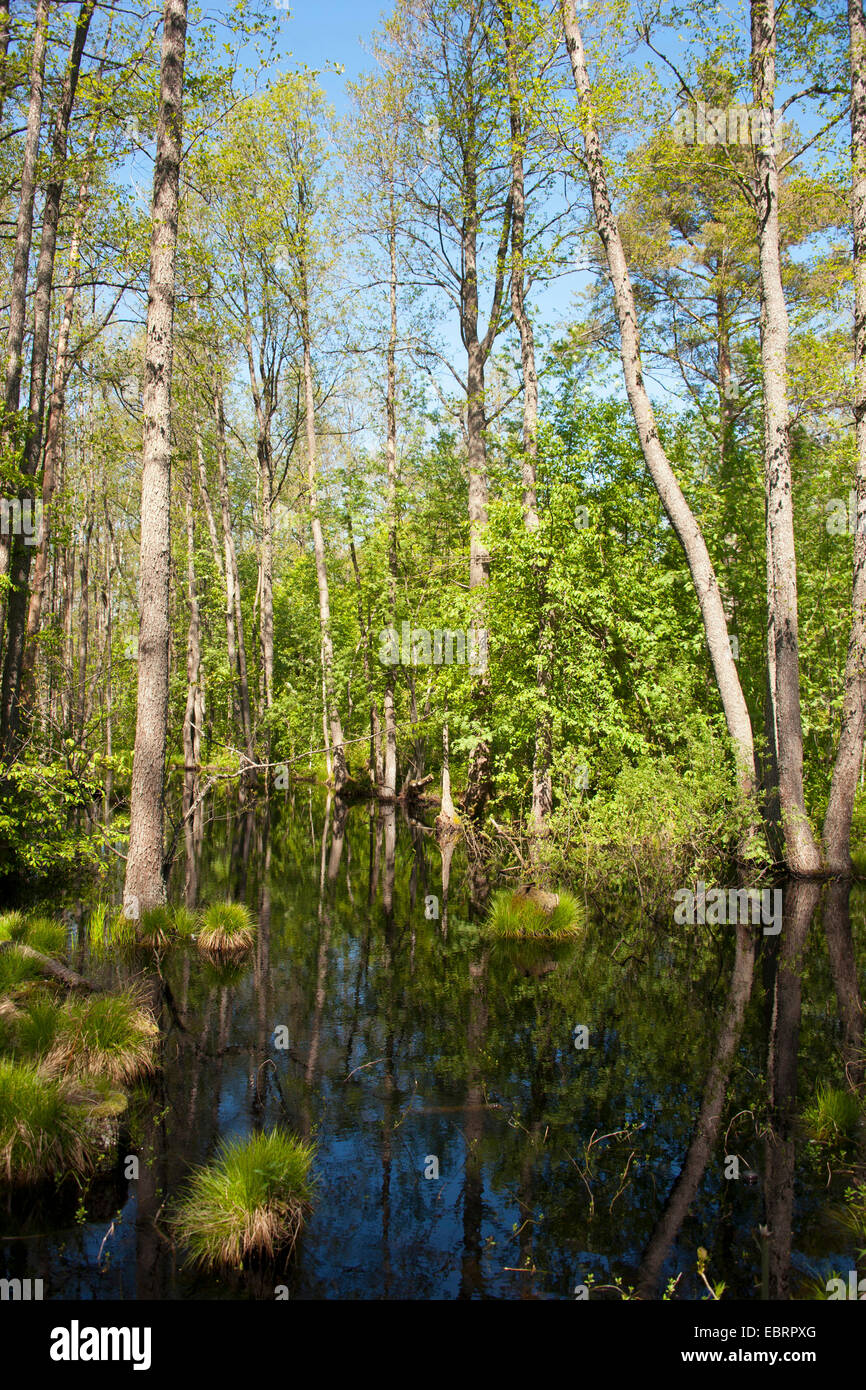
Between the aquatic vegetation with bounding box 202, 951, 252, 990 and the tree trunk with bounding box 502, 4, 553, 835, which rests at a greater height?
the tree trunk with bounding box 502, 4, 553, 835

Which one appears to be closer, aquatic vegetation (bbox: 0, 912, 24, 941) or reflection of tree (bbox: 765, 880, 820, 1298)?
reflection of tree (bbox: 765, 880, 820, 1298)

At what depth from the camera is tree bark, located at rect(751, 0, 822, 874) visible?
1338 centimetres

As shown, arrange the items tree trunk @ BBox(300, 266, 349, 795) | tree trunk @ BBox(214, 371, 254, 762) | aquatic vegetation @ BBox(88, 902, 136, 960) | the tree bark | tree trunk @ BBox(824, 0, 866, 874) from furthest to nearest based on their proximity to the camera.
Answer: tree trunk @ BBox(214, 371, 254, 762)
tree trunk @ BBox(300, 266, 349, 795)
the tree bark
tree trunk @ BBox(824, 0, 866, 874)
aquatic vegetation @ BBox(88, 902, 136, 960)

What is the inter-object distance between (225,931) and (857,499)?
11.6 meters

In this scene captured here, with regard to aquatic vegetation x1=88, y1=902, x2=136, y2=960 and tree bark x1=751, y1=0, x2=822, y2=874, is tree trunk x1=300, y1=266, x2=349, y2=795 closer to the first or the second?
tree bark x1=751, y1=0, x2=822, y2=874

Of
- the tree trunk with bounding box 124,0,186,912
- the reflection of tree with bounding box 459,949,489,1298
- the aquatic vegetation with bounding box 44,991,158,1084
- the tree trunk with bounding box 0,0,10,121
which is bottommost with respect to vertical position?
the reflection of tree with bounding box 459,949,489,1298

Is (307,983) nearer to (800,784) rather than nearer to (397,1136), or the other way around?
(397,1136)

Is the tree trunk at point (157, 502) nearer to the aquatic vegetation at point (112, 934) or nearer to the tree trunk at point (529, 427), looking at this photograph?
the aquatic vegetation at point (112, 934)

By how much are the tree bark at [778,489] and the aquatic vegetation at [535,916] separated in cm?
427

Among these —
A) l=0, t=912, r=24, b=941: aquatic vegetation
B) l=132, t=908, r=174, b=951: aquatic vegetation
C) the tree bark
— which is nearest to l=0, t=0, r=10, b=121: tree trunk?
the tree bark

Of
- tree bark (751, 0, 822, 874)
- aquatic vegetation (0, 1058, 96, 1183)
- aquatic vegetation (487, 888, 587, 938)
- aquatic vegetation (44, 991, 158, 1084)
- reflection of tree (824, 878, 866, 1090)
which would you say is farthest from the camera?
tree bark (751, 0, 822, 874)

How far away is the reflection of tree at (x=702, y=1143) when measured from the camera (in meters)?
4.42

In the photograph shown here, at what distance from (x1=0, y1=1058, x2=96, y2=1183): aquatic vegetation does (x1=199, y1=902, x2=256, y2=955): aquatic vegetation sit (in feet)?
16.2

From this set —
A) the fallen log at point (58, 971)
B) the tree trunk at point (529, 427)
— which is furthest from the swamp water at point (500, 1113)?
the tree trunk at point (529, 427)
